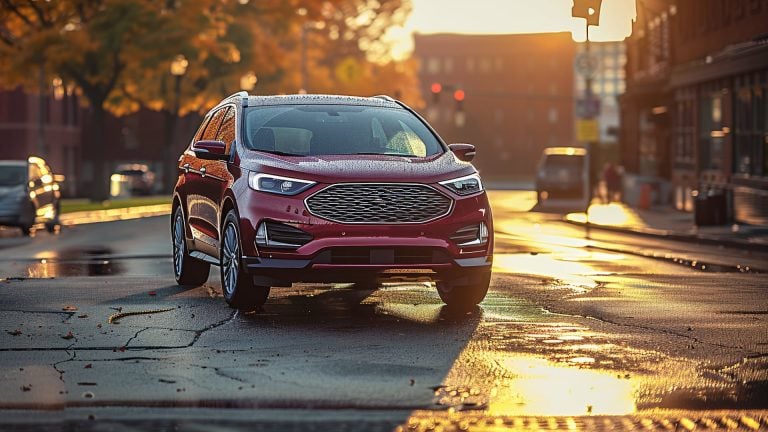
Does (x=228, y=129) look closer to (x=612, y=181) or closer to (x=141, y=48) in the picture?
(x=141, y=48)

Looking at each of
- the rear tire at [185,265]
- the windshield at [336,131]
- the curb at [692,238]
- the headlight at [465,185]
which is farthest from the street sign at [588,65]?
the headlight at [465,185]

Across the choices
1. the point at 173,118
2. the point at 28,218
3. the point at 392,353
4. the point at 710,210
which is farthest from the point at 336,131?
the point at 173,118

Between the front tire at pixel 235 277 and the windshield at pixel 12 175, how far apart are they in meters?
19.3

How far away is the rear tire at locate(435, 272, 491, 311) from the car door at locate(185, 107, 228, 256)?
85.0 inches

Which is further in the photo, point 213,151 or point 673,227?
point 673,227

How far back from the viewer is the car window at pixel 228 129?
14.0 metres

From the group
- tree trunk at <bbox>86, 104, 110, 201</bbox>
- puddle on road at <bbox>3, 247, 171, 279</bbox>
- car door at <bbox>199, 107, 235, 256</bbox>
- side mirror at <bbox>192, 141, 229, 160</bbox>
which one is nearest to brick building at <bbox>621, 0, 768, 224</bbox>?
puddle on road at <bbox>3, 247, 171, 279</bbox>

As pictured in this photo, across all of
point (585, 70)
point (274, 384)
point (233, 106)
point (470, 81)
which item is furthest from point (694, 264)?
point (470, 81)

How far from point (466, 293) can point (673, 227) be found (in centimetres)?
2102

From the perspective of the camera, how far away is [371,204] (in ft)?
40.6

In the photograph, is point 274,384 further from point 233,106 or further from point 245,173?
point 233,106

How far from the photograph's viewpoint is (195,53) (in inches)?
2103

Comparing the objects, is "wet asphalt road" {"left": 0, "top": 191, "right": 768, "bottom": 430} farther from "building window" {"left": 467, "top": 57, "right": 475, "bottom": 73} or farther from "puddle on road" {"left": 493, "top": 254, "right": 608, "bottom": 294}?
"building window" {"left": 467, "top": 57, "right": 475, "bottom": 73}

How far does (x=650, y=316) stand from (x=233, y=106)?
4.33m
